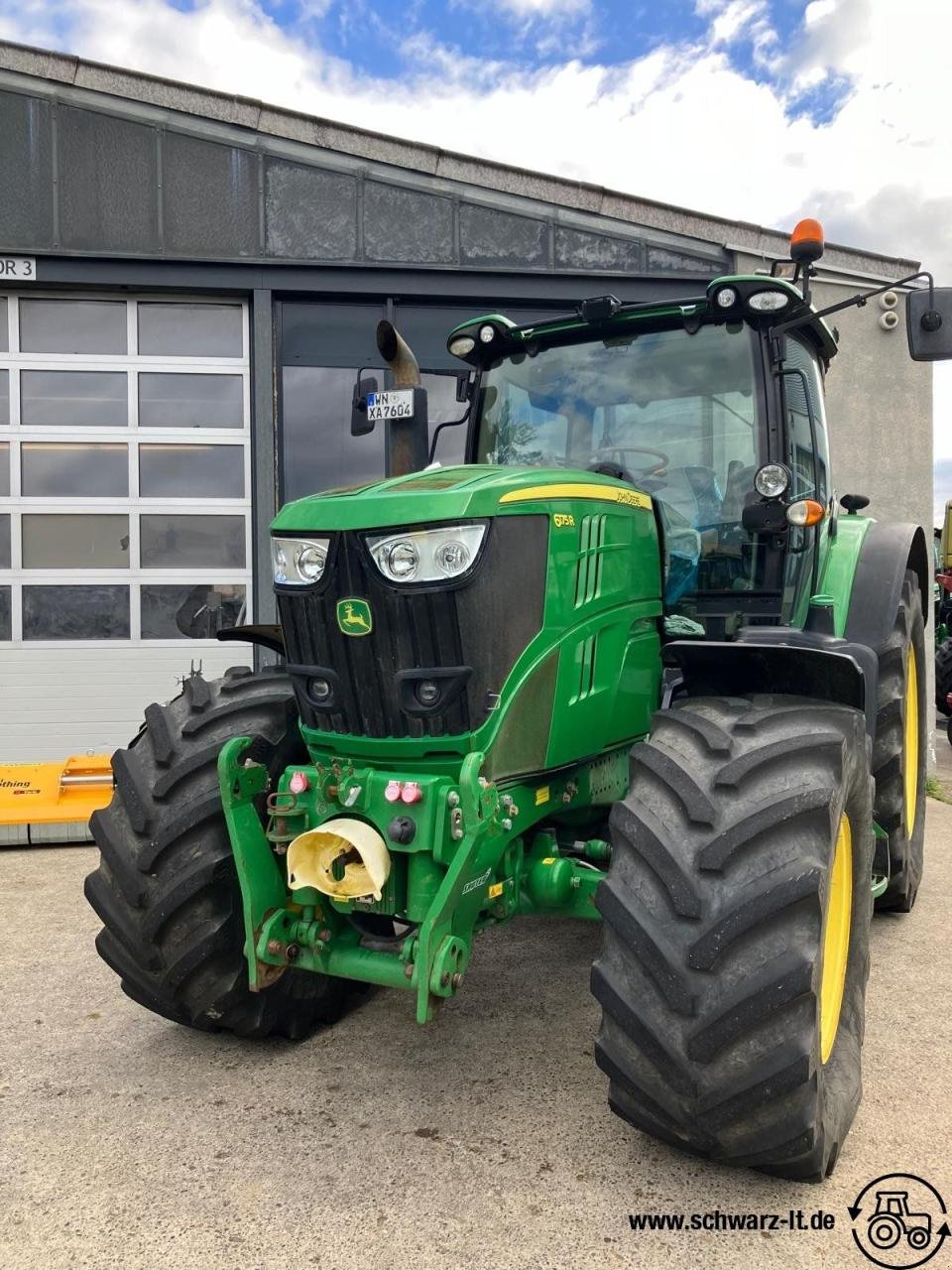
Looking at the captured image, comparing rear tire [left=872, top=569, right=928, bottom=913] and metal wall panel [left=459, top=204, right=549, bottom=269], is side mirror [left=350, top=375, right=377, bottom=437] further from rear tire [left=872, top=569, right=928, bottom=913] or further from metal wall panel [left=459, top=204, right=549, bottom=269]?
metal wall panel [left=459, top=204, right=549, bottom=269]

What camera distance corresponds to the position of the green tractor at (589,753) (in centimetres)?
227

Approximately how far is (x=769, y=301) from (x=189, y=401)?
6.01 meters

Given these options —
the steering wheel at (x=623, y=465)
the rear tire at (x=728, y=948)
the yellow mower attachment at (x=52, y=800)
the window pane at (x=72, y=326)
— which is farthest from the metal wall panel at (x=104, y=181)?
the rear tire at (x=728, y=948)

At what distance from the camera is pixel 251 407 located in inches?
326

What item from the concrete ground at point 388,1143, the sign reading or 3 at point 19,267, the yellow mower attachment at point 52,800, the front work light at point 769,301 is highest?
the sign reading or 3 at point 19,267

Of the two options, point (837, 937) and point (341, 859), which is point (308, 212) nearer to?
point (341, 859)

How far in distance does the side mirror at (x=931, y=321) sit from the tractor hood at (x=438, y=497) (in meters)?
1.20

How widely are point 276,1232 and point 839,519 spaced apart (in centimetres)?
380

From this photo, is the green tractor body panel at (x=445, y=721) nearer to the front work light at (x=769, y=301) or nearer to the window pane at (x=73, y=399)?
the front work light at (x=769, y=301)

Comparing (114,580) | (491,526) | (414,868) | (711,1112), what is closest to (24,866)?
(114,580)

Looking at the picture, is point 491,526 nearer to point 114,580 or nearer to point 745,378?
point 745,378

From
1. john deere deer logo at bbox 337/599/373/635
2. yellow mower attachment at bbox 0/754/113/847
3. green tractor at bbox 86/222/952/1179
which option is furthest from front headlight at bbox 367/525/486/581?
yellow mower attachment at bbox 0/754/113/847

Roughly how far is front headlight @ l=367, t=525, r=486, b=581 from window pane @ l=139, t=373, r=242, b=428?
6.15 metres
